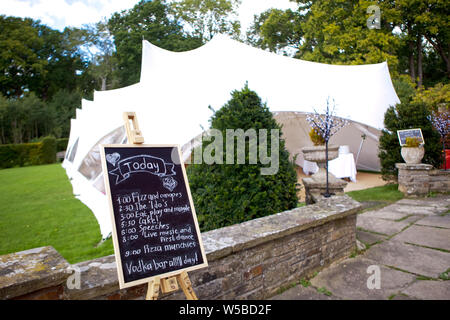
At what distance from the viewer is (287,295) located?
102 inches

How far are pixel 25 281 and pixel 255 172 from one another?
202cm

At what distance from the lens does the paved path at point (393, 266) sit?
101 inches

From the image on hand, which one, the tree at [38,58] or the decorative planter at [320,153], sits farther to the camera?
the tree at [38,58]

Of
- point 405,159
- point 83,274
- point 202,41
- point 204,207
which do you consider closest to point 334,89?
point 405,159

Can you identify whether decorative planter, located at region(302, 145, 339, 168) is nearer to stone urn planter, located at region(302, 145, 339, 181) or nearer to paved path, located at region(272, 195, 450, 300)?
stone urn planter, located at region(302, 145, 339, 181)

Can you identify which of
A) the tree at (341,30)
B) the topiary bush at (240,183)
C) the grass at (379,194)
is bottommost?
the grass at (379,194)

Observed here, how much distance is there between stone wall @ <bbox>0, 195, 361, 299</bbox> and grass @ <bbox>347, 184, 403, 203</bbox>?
3.11 meters

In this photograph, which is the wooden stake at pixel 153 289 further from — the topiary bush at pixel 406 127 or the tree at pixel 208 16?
the tree at pixel 208 16

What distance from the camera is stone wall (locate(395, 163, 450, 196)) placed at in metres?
6.14

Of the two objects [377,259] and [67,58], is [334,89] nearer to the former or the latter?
[377,259]

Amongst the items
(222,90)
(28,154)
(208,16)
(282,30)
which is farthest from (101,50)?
(222,90)

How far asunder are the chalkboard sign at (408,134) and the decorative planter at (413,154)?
155 millimetres

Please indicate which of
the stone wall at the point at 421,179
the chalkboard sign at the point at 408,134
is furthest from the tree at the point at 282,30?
the stone wall at the point at 421,179

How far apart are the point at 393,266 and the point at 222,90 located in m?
4.80
